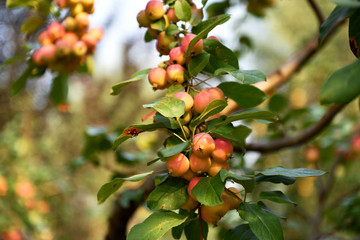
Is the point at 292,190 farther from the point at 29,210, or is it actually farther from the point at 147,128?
the point at 147,128

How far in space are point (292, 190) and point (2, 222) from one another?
168cm

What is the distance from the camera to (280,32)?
13.6ft

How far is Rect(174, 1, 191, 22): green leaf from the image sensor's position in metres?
0.39

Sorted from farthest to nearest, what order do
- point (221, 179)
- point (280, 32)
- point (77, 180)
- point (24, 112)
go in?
point (280, 32)
point (77, 180)
point (24, 112)
point (221, 179)

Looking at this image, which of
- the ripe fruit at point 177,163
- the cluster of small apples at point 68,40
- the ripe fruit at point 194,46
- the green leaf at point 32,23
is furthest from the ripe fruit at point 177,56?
the green leaf at point 32,23

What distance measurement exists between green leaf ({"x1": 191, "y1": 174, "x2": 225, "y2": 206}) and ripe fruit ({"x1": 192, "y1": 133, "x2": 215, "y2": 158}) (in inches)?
0.9

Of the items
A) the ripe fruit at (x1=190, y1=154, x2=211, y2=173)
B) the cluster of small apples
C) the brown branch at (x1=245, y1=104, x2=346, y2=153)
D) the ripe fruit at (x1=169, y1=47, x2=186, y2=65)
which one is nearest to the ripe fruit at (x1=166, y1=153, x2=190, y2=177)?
the ripe fruit at (x1=190, y1=154, x2=211, y2=173)

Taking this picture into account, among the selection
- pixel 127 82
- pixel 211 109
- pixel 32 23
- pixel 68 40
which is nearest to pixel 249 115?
pixel 211 109

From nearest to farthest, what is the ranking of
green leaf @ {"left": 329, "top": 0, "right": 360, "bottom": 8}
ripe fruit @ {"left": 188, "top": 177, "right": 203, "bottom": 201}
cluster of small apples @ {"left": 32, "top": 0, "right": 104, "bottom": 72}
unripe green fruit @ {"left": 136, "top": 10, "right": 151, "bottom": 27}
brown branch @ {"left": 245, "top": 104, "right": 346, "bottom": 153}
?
1. green leaf @ {"left": 329, "top": 0, "right": 360, "bottom": 8}
2. ripe fruit @ {"left": 188, "top": 177, "right": 203, "bottom": 201}
3. unripe green fruit @ {"left": 136, "top": 10, "right": 151, "bottom": 27}
4. cluster of small apples @ {"left": 32, "top": 0, "right": 104, "bottom": 72}
5. brown branch @ {"left": 245, "top": 104, "right": 346, "bottom": 153}

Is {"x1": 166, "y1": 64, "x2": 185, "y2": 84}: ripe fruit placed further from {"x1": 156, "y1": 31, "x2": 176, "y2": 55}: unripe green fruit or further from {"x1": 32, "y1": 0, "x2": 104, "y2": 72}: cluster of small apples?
{"x1": 32, "y1": 0, "x2": 104, "y2": 72}: cluster of small apples

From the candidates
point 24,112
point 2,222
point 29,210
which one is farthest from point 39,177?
point 24,112

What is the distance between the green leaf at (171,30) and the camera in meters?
0.40

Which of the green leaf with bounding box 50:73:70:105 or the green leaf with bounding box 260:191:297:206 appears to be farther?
the green leaf with bounding box 50:73:70:105

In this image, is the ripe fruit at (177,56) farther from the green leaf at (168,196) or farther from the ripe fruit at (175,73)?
the green leaf at (168,196)
